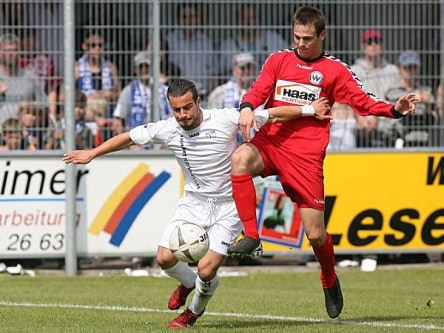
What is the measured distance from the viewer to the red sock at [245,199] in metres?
9.86

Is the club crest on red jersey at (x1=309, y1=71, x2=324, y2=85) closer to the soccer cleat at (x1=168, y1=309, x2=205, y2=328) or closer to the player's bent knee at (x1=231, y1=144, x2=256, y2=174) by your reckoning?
the player's bent knee at (x1=231, y1=144, x2=256, y2=174)

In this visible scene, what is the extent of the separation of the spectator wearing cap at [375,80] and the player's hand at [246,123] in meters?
6.71

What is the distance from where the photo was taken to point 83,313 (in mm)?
11195

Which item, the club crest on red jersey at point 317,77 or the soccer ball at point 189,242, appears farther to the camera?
the club crest on red jersey at point 317,77

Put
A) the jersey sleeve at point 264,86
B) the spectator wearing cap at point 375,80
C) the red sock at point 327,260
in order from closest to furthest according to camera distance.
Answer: the jersey sleeve at point 264,86
the red sock at point 327,260
the spectator wearing cap at point 375,80

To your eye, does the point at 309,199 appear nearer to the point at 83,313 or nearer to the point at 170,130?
the point at 170,130

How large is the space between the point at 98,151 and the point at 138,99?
6344 millimetres

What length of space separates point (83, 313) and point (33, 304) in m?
1.16

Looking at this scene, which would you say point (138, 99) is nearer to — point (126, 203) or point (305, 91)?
point (126, 203)

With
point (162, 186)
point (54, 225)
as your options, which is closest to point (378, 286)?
point (162, 186)

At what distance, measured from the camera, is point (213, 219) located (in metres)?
10.1

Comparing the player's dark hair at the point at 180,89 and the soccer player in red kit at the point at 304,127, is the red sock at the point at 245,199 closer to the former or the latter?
the soccer player in red kit at the point at 304,127

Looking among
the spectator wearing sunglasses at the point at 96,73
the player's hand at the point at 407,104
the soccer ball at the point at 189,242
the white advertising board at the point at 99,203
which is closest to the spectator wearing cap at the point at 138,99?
the spectator wearing sunglasses at the point at 96,73

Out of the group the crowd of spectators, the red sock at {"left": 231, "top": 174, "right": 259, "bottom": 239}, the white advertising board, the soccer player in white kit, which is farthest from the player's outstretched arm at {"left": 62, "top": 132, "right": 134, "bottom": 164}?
the white advertising board
